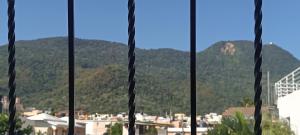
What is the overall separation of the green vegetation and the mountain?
34.6 meters

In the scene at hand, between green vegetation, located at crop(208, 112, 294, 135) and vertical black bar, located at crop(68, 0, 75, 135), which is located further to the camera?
green vegetation, located at crop(208, 112, 294, 135)

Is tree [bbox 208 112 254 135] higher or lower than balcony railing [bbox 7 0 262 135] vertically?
lower

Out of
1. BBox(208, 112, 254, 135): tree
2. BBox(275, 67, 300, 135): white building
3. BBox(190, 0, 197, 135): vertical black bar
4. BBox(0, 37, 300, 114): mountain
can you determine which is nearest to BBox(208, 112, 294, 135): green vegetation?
BBox(208, 112, 254, 135): tree

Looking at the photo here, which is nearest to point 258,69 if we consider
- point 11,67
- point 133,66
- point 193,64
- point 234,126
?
point 193,64

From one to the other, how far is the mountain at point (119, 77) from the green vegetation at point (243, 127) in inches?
1363

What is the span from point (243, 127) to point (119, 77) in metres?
44.0

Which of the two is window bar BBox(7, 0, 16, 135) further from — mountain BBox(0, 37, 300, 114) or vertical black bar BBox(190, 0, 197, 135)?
mountain BBox(0, 37, 300, 114)

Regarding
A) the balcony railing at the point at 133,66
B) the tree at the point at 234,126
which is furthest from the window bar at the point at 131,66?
the tree at the point at 234,126

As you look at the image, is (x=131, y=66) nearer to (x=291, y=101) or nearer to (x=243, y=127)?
(x=243, y=127)

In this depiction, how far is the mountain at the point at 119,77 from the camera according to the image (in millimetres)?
57969

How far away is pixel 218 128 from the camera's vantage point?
67.3 feet

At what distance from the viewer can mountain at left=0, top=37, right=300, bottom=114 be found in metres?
58.0

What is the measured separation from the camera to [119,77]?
62.6 metres

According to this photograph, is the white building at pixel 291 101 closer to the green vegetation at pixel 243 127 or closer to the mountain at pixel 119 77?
the green vegetation at pixel 243 127
